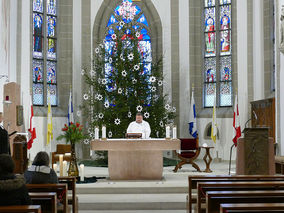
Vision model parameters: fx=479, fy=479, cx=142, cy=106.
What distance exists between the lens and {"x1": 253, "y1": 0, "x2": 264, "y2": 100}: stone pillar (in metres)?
14.6

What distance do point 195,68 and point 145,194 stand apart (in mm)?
8332

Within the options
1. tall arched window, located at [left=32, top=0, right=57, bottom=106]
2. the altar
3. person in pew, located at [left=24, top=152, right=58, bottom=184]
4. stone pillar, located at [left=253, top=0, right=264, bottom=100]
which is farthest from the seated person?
tall arched window, located at [left=32, top=0, right=57, bottom=106]

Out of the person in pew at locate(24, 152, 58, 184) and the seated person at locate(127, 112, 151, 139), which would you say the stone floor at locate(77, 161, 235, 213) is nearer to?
the seated person at locate(127, 112, 151, 139)

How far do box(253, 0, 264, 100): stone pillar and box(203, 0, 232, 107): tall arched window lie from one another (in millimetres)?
991

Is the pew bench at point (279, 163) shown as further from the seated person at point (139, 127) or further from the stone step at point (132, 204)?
the stone step at point (132, 204)

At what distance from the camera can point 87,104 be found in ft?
51.4

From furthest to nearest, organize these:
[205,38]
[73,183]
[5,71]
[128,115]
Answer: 1. [205,38]
2. [128,115]
3. [5,71]
4. [73,183]

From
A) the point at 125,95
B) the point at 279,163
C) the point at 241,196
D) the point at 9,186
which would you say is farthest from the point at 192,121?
the point at 9,186

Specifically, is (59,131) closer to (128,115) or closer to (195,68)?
(128,115)

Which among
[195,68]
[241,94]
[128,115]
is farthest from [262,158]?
[195,68]

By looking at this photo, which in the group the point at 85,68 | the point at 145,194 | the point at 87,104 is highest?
the point at 85,68

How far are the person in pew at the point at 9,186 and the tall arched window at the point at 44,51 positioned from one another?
38.5 feet

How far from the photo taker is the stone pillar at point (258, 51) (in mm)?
14641

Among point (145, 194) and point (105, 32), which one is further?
point (105, 32)
